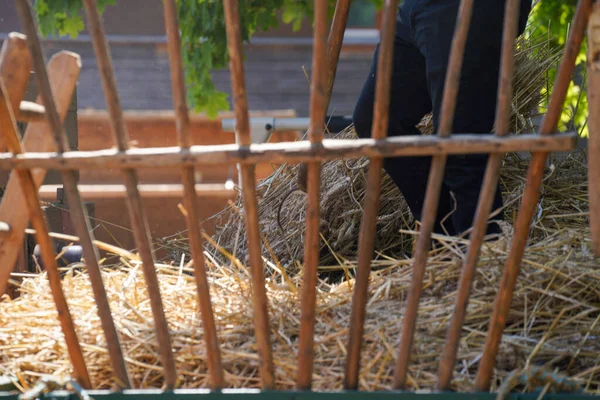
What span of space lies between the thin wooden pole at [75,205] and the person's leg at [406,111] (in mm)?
1015

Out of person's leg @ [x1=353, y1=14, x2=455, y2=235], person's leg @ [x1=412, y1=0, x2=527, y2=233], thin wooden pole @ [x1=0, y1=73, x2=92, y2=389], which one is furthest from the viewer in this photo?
person's leg @ [x1=353, y1=14, x2=455, y2=235]

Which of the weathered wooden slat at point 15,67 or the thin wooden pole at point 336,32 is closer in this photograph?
the weathered wooden slat at point 15,67

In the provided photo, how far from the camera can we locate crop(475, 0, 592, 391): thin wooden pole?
1.11 metres

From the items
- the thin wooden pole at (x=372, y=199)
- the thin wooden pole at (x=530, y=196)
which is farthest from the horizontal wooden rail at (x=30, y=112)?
the thin wooden pole at (x=530, y=196)

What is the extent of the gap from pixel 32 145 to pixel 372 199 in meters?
0.66

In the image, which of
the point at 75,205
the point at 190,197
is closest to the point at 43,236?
the point at 75,205

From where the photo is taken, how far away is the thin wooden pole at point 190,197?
1134 mm

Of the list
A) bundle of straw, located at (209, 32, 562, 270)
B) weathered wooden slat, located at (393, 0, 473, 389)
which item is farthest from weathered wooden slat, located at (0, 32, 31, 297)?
bundle of straw, located at (209, 32, 562, 270)

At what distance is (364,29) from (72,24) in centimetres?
330

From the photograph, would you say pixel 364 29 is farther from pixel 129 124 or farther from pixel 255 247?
pixel 255 247

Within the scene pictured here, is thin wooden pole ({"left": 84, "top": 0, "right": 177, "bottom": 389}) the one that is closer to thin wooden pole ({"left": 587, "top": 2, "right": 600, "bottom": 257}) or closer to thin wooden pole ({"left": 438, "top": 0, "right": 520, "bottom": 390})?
thin wooden pole ({"left": 438, "top": 0, "right": 520, "bottom": 390})

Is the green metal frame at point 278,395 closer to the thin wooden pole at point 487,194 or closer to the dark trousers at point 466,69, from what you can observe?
the thin wooden pole at point 487,194

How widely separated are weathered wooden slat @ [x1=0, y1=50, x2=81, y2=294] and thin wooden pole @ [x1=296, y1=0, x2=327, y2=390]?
19.6 inches

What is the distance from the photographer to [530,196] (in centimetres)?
116
